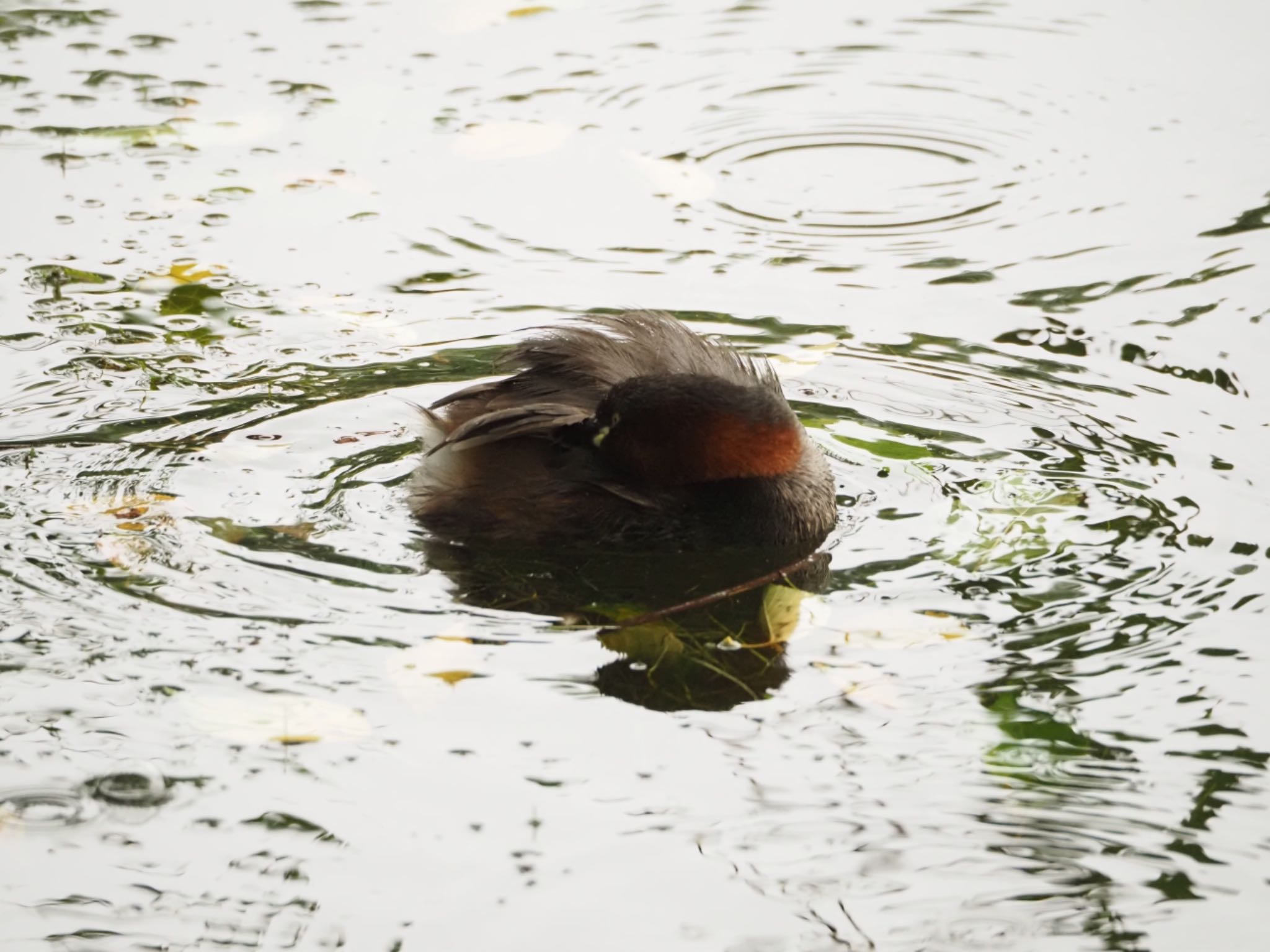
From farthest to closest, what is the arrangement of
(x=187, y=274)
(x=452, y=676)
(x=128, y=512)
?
1. (x=187, y=274)
2. (x=128, y=512)
3. (x=452, y=676)

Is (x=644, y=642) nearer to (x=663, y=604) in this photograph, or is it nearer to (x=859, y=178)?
(x=663, y=604)

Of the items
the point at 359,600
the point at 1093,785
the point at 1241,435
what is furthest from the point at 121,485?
the point at 1241,435

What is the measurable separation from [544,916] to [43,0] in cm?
844

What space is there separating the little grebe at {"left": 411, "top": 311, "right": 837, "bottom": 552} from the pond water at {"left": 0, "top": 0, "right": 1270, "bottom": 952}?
0.20 m

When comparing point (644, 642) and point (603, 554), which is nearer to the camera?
point (644, 642)

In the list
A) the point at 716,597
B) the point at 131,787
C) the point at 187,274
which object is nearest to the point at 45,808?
the point at 131,787

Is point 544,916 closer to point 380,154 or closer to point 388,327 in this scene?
point 388,327

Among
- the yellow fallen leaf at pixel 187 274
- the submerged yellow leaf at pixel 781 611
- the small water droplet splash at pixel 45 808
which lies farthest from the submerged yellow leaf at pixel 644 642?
the yellow fallen leaf at pixel 187 274

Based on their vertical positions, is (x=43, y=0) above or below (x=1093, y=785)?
above

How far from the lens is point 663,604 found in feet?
15.5

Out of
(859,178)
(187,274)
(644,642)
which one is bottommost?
(644,642)

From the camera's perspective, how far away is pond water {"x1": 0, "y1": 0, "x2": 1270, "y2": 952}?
3.57 m

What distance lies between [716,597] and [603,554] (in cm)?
39

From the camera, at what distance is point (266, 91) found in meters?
8.86
